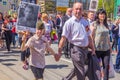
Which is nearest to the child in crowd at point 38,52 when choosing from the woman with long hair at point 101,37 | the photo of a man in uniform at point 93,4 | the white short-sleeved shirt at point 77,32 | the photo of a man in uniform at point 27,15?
the white short-sleeved shirt at point 77,32

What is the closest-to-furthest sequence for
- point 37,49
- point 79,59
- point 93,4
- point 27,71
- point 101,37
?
point 79,59
point 37,49
point 101,37
point 27,71
point 93,4

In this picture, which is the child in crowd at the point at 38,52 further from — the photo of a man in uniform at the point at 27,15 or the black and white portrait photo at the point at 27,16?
the photo of a man in uniform at the point at 27,15

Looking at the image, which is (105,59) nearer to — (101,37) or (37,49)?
(101,37)

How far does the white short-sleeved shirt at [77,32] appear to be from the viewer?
21.2 feet

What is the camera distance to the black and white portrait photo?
39.1ft

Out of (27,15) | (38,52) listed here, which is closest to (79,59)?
A: (38,52)

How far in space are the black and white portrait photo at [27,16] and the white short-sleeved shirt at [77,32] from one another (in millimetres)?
5385

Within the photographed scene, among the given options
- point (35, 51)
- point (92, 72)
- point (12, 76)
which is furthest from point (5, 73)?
point (92, 72)

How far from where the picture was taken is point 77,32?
647 cm

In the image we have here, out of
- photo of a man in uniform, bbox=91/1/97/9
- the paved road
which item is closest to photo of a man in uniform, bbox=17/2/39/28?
the paved road

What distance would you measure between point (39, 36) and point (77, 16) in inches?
34.5

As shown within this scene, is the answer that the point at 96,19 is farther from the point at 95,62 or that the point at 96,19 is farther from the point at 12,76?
the point at 12,76

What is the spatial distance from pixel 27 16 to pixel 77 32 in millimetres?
5888

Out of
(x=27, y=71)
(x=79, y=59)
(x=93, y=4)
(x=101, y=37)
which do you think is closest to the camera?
(x=79, y=59)
